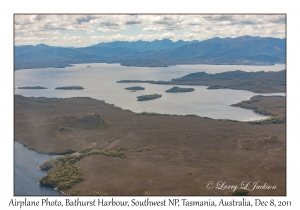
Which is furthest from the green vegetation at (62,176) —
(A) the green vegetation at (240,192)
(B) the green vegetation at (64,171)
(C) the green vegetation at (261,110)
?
(C) the green vegetation at (261,110)

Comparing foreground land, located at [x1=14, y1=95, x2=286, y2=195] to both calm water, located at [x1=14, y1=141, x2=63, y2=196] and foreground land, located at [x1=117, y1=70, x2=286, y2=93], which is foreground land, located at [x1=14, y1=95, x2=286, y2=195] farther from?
foreground land, located at [x1=117, y1=70, x2=286, y2=93]

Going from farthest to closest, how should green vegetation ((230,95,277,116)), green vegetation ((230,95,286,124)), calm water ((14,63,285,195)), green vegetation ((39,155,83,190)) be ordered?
1. green vegetation ((230,95,277,116))
2. green vegetation ((230,95,286,124))
3. calm water ((14,63,285,195))
4. green vegetation ((39,155,83,190))

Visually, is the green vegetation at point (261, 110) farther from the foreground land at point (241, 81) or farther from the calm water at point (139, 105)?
the foreground land at point (241, 81)

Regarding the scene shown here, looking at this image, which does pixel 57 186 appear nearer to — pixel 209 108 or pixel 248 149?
pixel 248 149

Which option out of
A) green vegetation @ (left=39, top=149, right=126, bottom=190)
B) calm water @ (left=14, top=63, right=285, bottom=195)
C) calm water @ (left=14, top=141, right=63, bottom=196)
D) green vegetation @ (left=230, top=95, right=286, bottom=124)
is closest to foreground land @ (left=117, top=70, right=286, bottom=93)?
calm water @ (left=14, top=63, right=285, bottom=195)

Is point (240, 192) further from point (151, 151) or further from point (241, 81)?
point (241, 81)

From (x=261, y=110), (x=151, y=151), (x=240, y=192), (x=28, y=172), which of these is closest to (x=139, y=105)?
(x=261, y=110)

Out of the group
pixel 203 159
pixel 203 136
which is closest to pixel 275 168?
pixel 203 159
